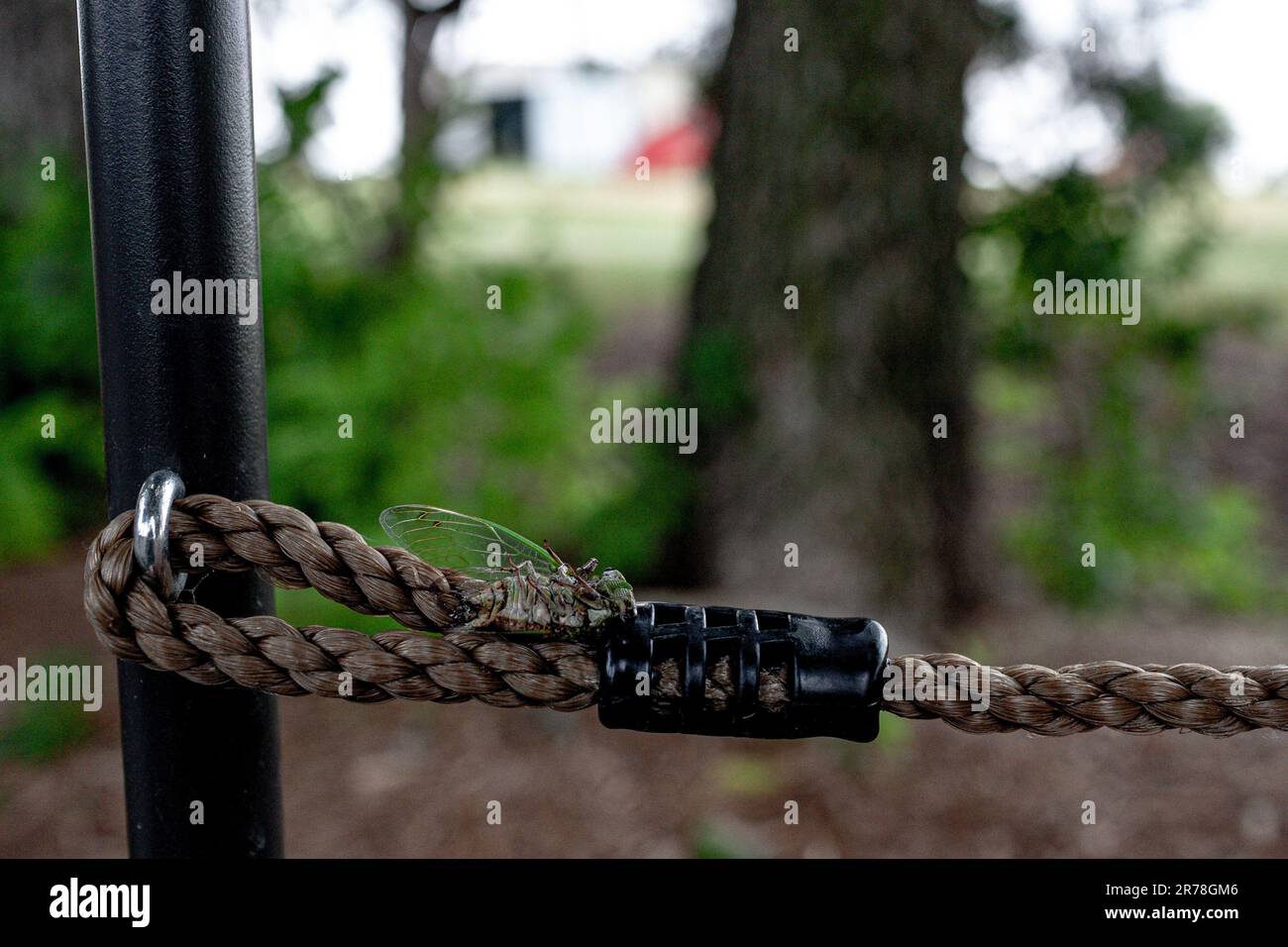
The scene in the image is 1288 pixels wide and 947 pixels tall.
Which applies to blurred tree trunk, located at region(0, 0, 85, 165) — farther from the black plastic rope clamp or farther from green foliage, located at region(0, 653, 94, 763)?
the black plastic rope clamp

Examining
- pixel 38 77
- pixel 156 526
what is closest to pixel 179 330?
pixel 156 526

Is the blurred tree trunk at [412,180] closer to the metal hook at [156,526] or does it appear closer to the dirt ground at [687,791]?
the dirt ground at [687,791]

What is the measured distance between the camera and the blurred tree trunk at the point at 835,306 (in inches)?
138

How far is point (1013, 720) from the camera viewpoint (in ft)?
2.92

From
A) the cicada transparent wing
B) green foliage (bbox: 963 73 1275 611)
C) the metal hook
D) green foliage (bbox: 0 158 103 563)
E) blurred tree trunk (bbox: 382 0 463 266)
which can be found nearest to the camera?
the metal hook

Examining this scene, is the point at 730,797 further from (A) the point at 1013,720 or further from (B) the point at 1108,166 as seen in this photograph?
(B) the point at 1108,166

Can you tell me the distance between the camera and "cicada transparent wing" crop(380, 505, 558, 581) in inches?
38.2

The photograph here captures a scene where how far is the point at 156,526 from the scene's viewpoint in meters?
0.83

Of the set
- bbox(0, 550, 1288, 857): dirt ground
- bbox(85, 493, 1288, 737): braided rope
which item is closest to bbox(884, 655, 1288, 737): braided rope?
bbox(85, 493, 1288, 737): braided rope

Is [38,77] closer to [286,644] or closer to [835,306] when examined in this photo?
[835,306]

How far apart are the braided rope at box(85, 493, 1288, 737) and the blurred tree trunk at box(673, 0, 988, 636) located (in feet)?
8.85

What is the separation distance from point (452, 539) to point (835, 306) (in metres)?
2.80

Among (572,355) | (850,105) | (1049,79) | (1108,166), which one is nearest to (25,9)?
(572,355)

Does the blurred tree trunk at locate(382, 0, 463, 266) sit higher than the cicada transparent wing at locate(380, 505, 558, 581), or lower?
higher
